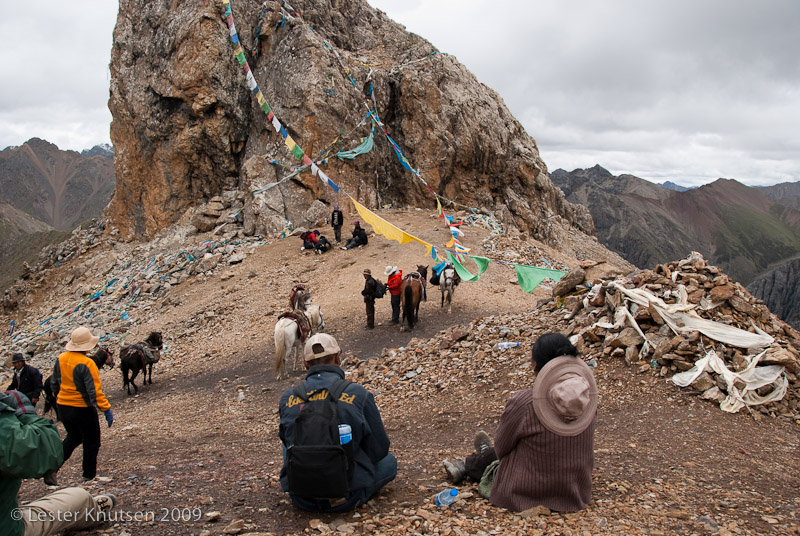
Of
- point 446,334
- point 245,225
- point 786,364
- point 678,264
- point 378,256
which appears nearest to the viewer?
point 786,364

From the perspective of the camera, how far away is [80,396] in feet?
16.3

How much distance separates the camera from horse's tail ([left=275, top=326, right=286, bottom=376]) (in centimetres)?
996

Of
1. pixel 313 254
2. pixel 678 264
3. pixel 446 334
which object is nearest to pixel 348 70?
pixel 313 254

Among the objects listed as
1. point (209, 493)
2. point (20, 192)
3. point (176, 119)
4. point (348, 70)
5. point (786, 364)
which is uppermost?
point (20, 192)

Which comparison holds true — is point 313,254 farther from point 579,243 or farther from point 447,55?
point 579,243

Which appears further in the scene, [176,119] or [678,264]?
[176,119]

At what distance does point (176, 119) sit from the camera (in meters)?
26.1

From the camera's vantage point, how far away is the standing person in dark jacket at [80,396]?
16.2 ft

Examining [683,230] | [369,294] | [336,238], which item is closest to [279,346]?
[369,294]

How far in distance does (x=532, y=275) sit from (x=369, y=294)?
12.6 feet

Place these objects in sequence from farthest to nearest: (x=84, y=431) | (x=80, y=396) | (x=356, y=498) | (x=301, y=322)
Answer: (x=301, y=322)
(x=84, y=431)
(x=80, y=396)
(x=356, y=498)

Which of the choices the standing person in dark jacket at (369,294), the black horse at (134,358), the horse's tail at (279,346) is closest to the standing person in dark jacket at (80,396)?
the horse's tail at (279,346)

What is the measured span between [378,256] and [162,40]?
57.5ft

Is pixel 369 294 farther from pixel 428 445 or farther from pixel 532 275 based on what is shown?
pixel 428 445
